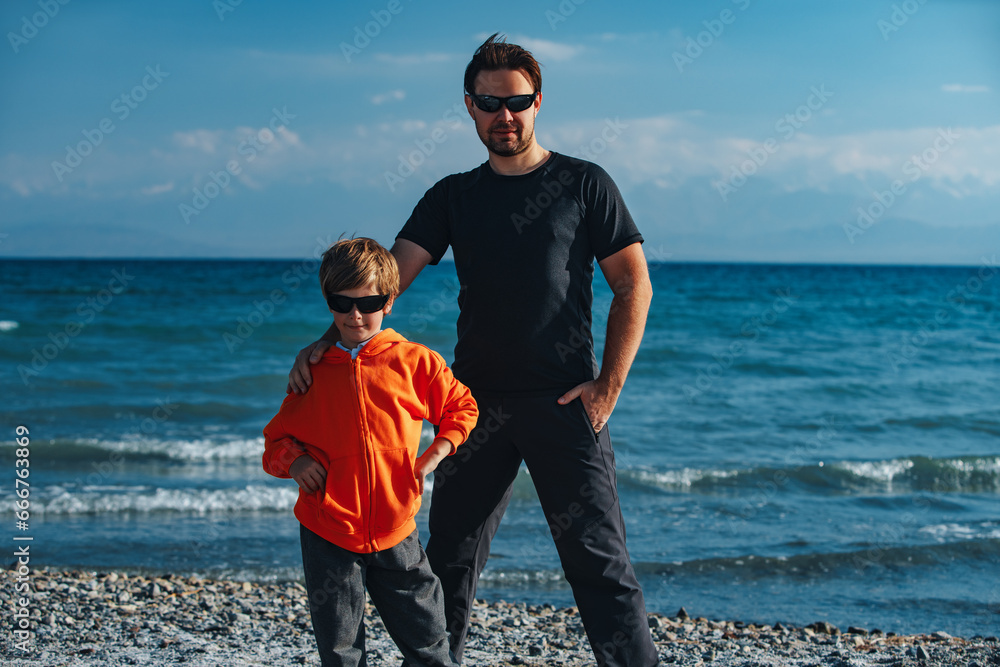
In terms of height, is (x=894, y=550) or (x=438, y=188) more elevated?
(x=438, y=188)

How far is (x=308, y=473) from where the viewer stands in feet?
7.84

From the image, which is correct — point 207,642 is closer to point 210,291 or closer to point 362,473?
point 362,473

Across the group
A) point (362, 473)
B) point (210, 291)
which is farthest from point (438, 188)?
point (210, 291)

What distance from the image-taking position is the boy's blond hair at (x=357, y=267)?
2.38 m

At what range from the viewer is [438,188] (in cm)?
295

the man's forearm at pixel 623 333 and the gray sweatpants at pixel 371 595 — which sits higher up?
the man's forearm at pixel 623 333

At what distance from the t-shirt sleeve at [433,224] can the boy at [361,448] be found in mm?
430

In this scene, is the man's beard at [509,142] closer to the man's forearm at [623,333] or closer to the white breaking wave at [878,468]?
the man's forearm at [623,333]

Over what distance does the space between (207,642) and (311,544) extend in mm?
1998

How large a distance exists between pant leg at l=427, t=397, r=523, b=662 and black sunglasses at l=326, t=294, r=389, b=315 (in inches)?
24.2

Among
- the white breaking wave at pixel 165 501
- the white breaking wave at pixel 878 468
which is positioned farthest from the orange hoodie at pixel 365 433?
the white breaking wave at pixel 878 468

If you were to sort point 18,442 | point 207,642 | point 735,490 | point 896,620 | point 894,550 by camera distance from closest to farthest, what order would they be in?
1. point 207,642
2. point 896,620
3. point 894,550
4. point 735,490
5. point 18,442

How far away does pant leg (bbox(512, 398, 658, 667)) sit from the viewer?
9.04 feet

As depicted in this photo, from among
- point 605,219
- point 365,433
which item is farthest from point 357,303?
point 605,219
